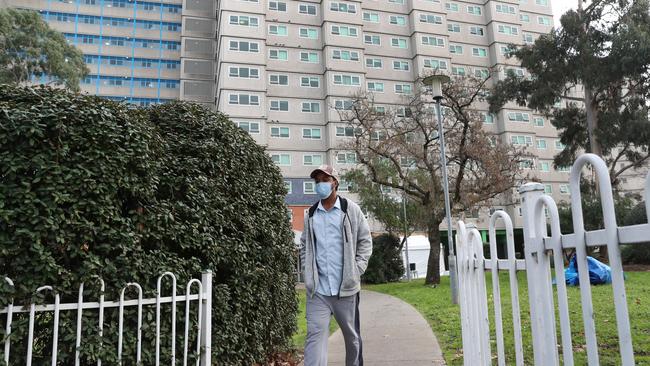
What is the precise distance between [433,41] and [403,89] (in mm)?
6633

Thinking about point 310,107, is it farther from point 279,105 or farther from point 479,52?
point 479,52

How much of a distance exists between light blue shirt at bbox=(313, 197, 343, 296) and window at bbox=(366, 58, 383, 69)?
47862 mm

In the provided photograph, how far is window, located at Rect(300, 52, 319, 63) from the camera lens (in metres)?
48.4

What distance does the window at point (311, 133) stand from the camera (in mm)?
46875

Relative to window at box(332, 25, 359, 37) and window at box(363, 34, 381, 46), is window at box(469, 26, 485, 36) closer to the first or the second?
window at box(363, 34, 381, 46)

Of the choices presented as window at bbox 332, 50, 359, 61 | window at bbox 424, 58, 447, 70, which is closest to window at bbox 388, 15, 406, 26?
window at bbox 424, 58, 447, 70

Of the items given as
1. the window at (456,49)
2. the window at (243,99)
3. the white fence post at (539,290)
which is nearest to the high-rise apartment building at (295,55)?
the window at (243,99)

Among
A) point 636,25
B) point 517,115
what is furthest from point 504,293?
point 517,115

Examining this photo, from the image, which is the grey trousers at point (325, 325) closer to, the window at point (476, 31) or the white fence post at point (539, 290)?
the white fence post at point (539, 290)

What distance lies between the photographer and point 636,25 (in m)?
22.7

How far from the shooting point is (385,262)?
26125 millimetres

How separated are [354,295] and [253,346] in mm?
1318

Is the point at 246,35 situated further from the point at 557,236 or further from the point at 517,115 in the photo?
the point at 557,236

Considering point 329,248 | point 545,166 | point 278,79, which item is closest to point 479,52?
point 545,166
